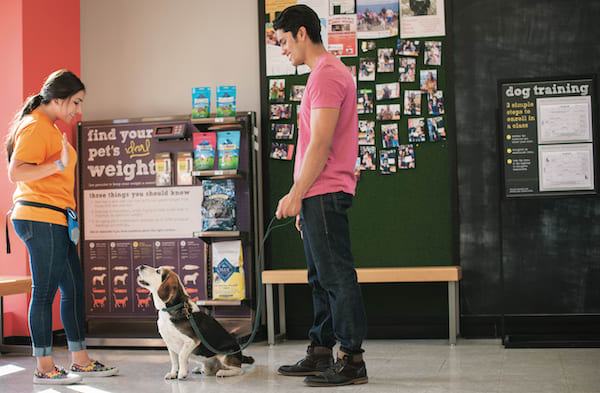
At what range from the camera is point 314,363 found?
9.53 feet

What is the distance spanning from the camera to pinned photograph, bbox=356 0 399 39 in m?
4.40

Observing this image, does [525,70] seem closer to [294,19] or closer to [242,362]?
[294,19]

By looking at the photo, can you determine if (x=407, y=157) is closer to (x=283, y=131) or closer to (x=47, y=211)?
(x=283, y=131)

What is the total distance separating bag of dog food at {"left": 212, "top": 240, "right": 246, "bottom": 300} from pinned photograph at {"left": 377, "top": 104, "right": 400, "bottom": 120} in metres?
1.32

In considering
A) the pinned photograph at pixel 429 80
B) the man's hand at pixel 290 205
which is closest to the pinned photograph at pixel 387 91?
the pinned photograph at pixel 429 80

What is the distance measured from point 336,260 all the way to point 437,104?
82.9 inches

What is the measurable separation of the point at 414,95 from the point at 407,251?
1.08m

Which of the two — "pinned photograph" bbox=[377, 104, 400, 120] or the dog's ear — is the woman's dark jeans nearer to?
the dog's ear

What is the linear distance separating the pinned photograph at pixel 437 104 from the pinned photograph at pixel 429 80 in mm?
46

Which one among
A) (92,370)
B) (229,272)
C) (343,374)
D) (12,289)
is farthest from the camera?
(229,272)

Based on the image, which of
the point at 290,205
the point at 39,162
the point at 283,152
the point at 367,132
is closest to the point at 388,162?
the point at 367,132

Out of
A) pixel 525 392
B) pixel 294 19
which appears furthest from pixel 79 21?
pixel 525 392

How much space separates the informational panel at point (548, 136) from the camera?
3.96 metres

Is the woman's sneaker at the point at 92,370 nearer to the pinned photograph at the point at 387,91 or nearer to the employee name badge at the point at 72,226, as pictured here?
the employee name badge at the point at 72,226
